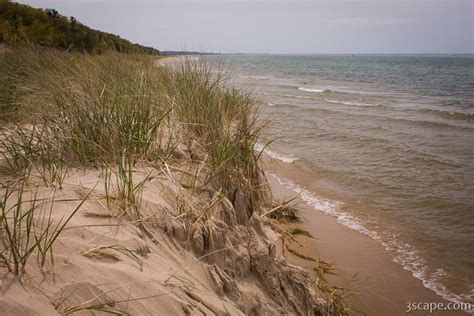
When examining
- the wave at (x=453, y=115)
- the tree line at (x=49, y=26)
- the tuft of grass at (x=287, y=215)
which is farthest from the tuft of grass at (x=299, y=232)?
the wave at (x=453, y=115)

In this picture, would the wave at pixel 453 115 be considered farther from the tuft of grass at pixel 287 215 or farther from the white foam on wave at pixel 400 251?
the tuft of grass at pixel 287 215

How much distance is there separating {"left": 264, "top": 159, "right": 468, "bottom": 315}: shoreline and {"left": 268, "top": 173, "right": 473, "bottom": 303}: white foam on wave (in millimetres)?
75

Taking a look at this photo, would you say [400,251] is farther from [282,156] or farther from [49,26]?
[49,26]

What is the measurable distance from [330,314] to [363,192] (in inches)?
144

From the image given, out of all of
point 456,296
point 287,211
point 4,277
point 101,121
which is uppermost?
point 101,121

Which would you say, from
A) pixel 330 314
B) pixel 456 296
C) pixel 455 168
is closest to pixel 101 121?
pixel 330 314

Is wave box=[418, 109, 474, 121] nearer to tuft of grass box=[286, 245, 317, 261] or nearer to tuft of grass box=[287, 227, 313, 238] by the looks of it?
tuft of grass box=[287, 227, 313, 238]

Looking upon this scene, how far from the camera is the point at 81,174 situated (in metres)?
2.48

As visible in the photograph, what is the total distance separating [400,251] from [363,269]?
2.40 ft

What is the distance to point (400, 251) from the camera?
4473mm

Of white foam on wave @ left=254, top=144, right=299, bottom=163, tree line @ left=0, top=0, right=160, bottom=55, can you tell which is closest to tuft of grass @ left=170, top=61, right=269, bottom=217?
white foam on wave @ left=254, top=144, right=299, bottom=163

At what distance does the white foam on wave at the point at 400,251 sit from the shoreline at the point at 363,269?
0.25ft

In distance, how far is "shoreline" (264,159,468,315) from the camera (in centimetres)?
353

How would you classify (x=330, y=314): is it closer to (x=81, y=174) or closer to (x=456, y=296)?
(x=456, y=296)
